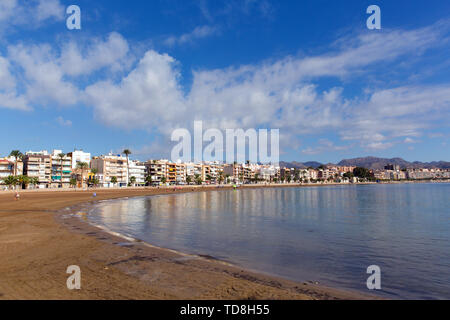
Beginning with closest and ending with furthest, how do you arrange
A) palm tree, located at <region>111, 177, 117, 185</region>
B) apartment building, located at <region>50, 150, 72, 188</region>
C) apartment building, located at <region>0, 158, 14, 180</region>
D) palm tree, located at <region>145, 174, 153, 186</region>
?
apartment building, located at <region>0, 158, 14, 180</region> → apartment building, located at <region>50, 150, 72, 188</region> → palm tree, located at <region>111, 177, 117, 185</region> → palm tree, located at <region>145, 174, 153, 186</region>

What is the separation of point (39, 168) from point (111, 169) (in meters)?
30.6

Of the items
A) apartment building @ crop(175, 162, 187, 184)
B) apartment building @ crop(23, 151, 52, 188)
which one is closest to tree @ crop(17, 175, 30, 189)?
apartment building @ crop(23, 151, 52, 188)

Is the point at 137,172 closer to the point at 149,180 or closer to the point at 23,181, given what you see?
the point at 149,180

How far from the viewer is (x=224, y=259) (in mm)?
12805

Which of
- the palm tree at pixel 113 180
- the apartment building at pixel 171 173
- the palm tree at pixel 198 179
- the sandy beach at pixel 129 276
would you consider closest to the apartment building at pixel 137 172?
the palm tree at pixel 113 180

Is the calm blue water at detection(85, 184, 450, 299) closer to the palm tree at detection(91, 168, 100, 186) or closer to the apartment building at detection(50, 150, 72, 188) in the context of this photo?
the apartment building at detection(50, 150, 72, 188)

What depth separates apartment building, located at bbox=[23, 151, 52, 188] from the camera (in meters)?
111

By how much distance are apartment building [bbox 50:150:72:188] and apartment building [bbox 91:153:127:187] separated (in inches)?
566

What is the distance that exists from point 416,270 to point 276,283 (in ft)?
22.8

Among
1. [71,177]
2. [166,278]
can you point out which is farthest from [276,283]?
[71,177]

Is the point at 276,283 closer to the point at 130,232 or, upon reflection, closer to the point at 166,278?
the point at 166,278

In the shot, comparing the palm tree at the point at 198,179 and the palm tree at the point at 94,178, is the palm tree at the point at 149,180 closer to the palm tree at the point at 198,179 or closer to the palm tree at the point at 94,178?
the palm tree at the point at 94,178

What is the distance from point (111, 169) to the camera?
137 meters

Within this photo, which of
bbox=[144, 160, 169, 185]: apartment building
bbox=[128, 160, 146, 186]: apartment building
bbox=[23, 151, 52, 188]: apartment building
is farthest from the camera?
bbox=[144, 160, 169, 185]: apartment building
